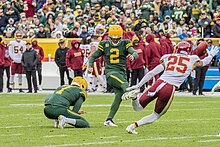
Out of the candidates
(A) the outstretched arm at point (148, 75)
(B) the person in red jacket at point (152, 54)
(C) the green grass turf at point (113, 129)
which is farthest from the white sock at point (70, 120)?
(B) the person in red jacket at point (152, 54)

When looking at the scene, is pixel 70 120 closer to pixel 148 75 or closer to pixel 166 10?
pixel 148 75

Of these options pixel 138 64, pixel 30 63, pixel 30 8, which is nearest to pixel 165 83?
pixel 138 64

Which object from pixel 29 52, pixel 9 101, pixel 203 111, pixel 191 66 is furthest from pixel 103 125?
pixel 29 52

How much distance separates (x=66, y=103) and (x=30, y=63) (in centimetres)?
1061

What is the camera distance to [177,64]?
36.4ft

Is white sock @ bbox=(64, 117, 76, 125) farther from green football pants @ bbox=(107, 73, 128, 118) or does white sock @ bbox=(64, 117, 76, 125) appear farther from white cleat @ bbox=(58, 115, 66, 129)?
green football pants @ bbox=(107, 73, 128, 118)

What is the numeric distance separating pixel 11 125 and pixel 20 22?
16628mm

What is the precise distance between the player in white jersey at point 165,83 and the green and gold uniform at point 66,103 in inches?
43.5

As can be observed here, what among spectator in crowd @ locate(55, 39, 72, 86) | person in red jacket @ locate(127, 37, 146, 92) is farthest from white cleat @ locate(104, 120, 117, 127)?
spectator in crowd @ locate(55, 39, 72, 86)

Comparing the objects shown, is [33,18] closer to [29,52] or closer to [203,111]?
[29,52]

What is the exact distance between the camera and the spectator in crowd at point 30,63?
2222cm

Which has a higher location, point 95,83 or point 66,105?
point 66,105

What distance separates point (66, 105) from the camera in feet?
38.5

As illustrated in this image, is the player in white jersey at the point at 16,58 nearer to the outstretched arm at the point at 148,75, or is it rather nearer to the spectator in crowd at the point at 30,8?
the spectator in crowd at the point at 30,8
